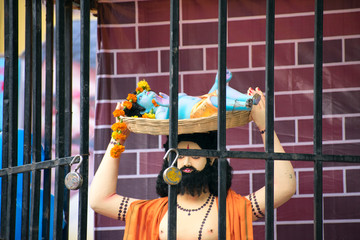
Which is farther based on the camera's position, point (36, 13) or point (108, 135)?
point (108, 135)

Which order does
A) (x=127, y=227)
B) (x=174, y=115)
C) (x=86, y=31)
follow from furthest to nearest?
1. (x=127, y=227)
2. (x=86, y=31)
3. (x=174, y=115)

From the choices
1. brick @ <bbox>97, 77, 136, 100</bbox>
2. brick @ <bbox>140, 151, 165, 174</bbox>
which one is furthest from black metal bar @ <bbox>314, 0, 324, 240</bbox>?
brick @ <bbox>97, 77, 136, 100</bbox>

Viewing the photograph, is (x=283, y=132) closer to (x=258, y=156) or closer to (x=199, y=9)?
(x=199, y=9)

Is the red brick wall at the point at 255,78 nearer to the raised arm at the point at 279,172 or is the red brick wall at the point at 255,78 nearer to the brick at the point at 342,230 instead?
the brick at the point at 342,230

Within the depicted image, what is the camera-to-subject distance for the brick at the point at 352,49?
4.02 metres

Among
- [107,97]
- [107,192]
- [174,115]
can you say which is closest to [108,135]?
[107,97]

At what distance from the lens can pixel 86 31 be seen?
2.80 metres

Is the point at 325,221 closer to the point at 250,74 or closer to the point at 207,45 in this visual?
the point at 250,74

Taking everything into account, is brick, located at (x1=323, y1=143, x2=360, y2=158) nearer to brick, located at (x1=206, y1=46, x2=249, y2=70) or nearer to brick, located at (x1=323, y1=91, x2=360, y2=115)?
brick, located at (x1=323, y1=91, x2=360, y2=115)

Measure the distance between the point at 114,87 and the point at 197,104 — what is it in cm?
100

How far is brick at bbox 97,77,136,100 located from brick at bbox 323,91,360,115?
122 centimetres

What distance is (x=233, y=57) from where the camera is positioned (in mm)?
4141

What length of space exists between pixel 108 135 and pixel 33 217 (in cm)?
123

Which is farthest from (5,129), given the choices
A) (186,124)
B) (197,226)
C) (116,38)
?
(116,38)
